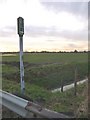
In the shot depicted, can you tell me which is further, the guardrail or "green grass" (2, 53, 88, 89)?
"green grass" (2, 53, 88, 89)

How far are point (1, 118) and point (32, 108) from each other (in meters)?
1.98

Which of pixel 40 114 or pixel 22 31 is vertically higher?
pixel 22 31

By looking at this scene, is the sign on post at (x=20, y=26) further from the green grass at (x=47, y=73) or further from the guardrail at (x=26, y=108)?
the green grass at (x=47, y=73)

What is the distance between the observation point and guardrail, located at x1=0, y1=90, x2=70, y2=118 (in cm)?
518

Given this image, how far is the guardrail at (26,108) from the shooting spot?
518 centimetres

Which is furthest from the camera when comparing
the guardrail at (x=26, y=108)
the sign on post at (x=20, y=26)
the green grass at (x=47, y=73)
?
the green grass at (x=47, y=73)

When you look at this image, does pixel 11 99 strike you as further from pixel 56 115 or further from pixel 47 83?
pixel 47 83

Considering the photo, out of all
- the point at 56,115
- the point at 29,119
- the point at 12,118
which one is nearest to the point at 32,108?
the point at 29,119

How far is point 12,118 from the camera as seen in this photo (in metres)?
7.05

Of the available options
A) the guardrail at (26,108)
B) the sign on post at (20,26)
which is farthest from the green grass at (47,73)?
the guardrail at (26,108)

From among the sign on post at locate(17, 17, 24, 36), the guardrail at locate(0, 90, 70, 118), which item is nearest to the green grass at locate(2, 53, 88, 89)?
the sign on post at locate(17, 17, 24, 36)

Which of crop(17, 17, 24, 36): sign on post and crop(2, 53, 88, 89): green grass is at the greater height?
crop(17, 17, 24, 36): sign on post

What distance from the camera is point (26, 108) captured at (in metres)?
5.67

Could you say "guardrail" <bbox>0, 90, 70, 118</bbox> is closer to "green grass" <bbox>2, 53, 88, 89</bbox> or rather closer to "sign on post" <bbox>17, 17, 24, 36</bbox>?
"sign on post" <bbox>17, 17, 24, 36</bbox>
